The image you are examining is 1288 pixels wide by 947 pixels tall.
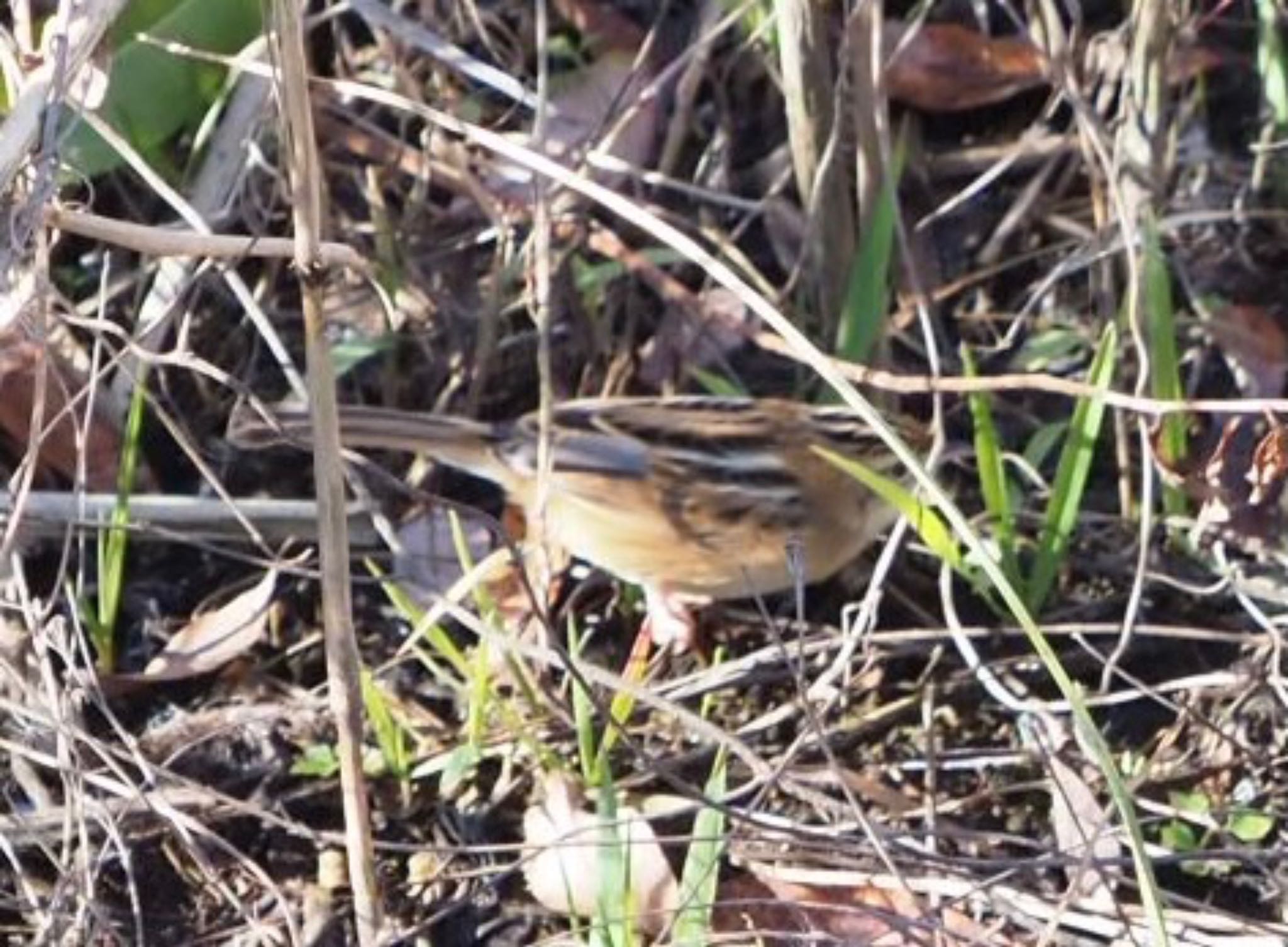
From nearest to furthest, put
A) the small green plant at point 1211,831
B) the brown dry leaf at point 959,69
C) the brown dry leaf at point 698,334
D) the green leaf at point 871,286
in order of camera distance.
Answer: the small green plant at point 1211,831, the green leaf at point 871,286, the brown dry leaf at point 698,334, the brown dry leaf at point 959,69

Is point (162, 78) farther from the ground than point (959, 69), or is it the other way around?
point (162, 78)

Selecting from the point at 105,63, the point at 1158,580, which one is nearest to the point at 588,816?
the point at 1158,580

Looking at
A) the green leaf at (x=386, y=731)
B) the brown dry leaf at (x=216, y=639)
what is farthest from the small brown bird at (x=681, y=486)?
the green leaf at (x=386, y=731)

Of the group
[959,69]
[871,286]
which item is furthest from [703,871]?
[959,69]

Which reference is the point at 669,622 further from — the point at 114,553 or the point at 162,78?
the point at 162,78

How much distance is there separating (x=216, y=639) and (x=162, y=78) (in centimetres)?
74

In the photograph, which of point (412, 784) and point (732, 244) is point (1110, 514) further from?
point (412, 784)

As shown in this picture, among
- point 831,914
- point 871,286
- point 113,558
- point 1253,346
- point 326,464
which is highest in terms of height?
point 326,464

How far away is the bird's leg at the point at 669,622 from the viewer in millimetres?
3459

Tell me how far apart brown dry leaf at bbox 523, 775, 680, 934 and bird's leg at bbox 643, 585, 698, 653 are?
350 mm

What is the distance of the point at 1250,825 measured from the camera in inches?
126

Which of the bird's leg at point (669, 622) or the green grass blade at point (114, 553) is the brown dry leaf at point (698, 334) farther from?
the green grass blade at point (114, 553)

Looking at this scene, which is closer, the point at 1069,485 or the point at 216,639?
the point at 1069,485

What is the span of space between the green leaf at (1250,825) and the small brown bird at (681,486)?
593 millimetres
